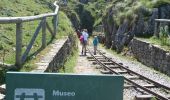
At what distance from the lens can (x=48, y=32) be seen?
62.2 ft

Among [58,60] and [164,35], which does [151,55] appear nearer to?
[164,35]

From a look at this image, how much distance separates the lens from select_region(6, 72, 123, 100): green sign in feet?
13.9

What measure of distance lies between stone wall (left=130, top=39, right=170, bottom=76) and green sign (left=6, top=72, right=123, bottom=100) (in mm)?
A: 15242

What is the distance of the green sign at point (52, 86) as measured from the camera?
13.9 feet

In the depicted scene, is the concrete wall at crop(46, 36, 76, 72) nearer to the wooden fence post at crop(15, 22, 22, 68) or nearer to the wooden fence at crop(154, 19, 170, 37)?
the wooden fence post at crop(15, 22, 22, 68)

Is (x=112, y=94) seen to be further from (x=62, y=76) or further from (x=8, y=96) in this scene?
(x=8, y=96)

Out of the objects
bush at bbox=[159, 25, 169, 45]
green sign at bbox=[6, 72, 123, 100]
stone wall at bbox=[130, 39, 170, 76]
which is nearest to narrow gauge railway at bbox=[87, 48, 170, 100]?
stone wall at bbox=[130, 39, 170, 76]

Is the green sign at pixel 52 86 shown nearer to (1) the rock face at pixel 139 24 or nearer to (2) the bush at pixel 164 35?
(2) the bush at pixel 164 35

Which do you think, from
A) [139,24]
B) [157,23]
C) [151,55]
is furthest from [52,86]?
[139,24]

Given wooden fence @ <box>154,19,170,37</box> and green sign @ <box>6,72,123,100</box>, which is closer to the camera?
green sign @ <box>6,72,123,100</box>

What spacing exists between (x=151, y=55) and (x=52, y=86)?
61.6 ft

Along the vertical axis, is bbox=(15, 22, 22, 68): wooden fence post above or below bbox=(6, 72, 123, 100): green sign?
below

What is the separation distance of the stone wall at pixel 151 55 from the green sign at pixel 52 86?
15.2 m

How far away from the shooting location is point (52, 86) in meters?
4.27
